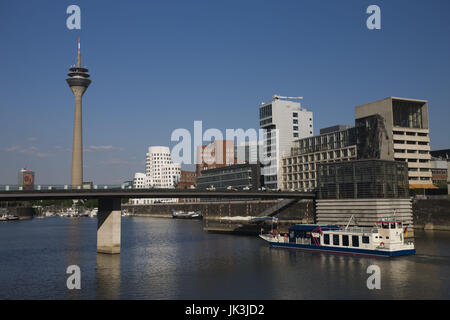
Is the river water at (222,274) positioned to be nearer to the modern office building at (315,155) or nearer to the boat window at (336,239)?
the boat window at (336,239)

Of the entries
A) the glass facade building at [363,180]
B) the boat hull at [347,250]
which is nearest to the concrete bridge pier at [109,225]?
the boat hull at [347,250]

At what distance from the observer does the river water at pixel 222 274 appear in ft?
157

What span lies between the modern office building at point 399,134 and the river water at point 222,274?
7065 centimetres

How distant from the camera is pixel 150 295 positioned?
47.4 m

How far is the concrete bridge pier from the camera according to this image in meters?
81.0

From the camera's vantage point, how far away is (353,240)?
77812 mm

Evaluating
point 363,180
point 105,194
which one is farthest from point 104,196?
point 363,180

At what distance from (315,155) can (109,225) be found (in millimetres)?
120354

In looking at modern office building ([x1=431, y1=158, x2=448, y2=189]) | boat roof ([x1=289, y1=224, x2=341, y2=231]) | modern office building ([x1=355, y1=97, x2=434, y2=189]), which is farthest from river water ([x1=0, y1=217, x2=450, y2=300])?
modern office building ([x1=431, y1=158, x2=448, y2=189])

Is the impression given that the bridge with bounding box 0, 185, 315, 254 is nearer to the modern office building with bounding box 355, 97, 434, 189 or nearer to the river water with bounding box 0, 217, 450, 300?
the river water with bounding box 0, 217, 450, 300

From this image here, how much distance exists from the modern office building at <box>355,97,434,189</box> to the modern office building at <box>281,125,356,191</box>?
839 cm

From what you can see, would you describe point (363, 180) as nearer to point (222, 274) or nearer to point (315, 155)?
point (222, 274)
